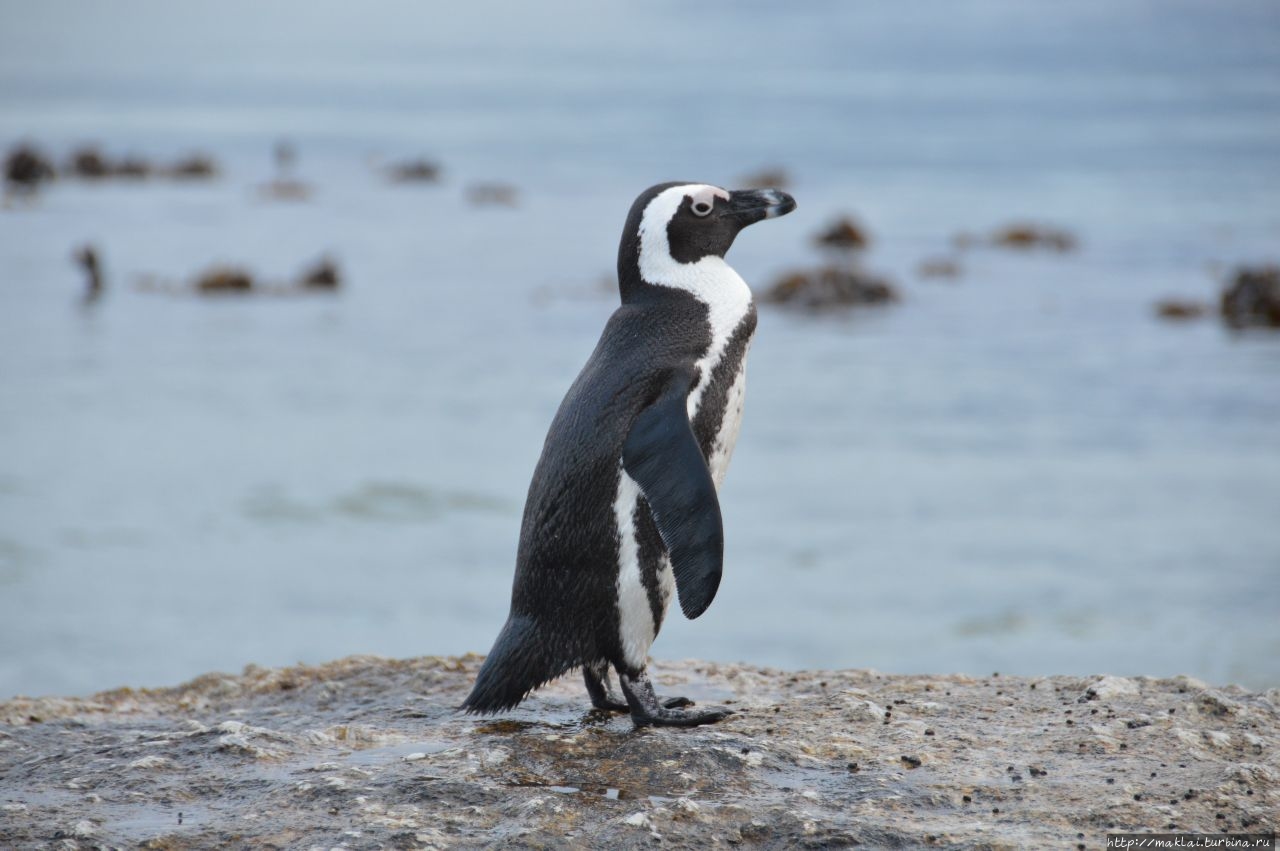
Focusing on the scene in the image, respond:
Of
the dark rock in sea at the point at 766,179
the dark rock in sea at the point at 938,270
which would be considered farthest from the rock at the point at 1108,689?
the dark rock in sea at the point at 766,179

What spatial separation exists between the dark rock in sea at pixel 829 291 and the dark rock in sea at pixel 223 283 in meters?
7.09

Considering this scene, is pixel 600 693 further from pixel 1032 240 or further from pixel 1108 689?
pixel 1032 240

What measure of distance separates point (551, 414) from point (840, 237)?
38.8ft

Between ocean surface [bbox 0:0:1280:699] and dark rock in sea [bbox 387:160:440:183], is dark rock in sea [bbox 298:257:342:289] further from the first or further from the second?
dark rock in sea [bbox 387:160:440:183]

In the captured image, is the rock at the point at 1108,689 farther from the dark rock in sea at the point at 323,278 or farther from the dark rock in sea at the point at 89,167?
the dark rock in sea at the point at 89,167

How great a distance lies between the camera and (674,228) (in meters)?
4.02

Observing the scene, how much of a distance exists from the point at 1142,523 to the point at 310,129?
167 feet

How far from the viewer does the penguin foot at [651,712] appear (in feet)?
12.4

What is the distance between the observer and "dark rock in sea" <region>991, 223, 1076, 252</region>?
85.0ft

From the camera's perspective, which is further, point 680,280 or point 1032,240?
point 1032,240

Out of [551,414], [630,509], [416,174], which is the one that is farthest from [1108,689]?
[416,174]

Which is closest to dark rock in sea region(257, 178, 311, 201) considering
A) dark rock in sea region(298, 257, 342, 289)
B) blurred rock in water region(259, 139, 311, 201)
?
blurred rock in water region(259, 139, 311, 201)

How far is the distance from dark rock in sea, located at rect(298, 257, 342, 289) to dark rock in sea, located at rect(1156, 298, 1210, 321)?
35.7 ft

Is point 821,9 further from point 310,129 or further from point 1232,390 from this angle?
point 1232,390
